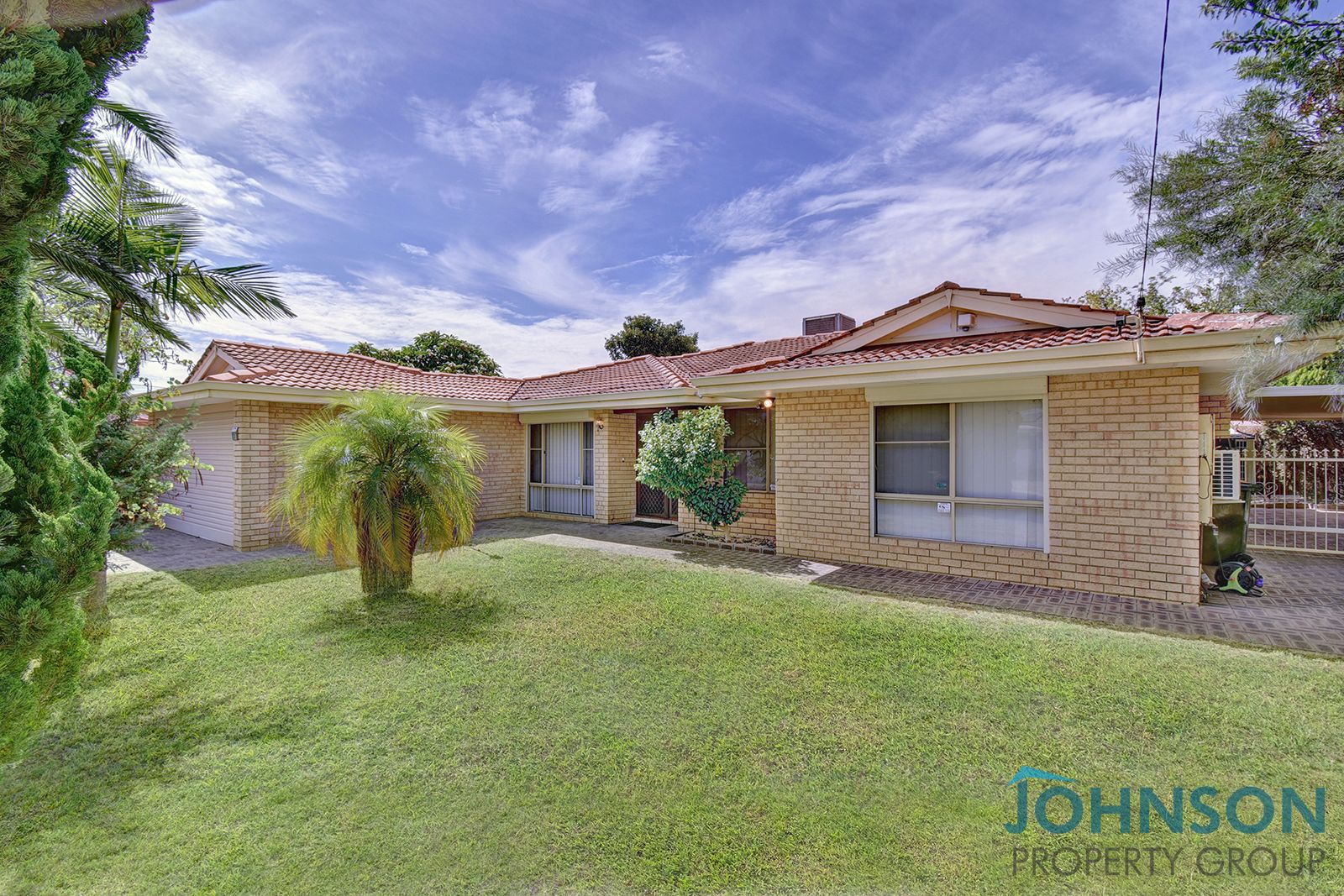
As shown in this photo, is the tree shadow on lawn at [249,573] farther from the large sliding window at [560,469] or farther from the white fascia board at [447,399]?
the large sliding window at [560,469]

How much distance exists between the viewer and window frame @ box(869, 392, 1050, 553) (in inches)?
315

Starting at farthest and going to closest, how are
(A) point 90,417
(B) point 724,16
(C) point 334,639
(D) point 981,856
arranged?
(B) point 724,16 < (C) point 334,639 < (A) point 90,417 < (D) point 981,856

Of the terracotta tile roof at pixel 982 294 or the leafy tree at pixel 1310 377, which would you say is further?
the leafy tree at pixel 1310 377

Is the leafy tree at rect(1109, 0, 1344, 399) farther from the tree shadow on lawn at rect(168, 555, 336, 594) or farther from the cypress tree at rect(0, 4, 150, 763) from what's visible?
the tree shadow on lawn at rect(168, 555, 336, 594)

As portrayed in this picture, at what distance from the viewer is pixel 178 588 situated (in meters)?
8.47

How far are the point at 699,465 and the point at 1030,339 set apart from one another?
19.8 feet

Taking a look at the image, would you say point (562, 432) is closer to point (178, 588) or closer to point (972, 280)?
point (178, 588)

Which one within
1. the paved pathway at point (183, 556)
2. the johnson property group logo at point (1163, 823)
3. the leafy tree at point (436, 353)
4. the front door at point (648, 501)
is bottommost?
the paved pathway at point (183, 556)

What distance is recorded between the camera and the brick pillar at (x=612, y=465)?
580 inches

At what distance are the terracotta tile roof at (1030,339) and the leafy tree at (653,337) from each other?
1304 inches

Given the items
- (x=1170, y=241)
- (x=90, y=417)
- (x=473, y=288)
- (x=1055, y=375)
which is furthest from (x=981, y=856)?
(x=473, y=288)

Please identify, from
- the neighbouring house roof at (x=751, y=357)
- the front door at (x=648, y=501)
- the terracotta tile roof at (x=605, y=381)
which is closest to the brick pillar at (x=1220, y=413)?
the neighbouring house roof at (x=751, y=357)

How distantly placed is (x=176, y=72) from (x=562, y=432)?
10.4 meters

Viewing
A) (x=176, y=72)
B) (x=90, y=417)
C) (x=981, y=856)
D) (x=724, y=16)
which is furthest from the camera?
(x=724, y=16)
